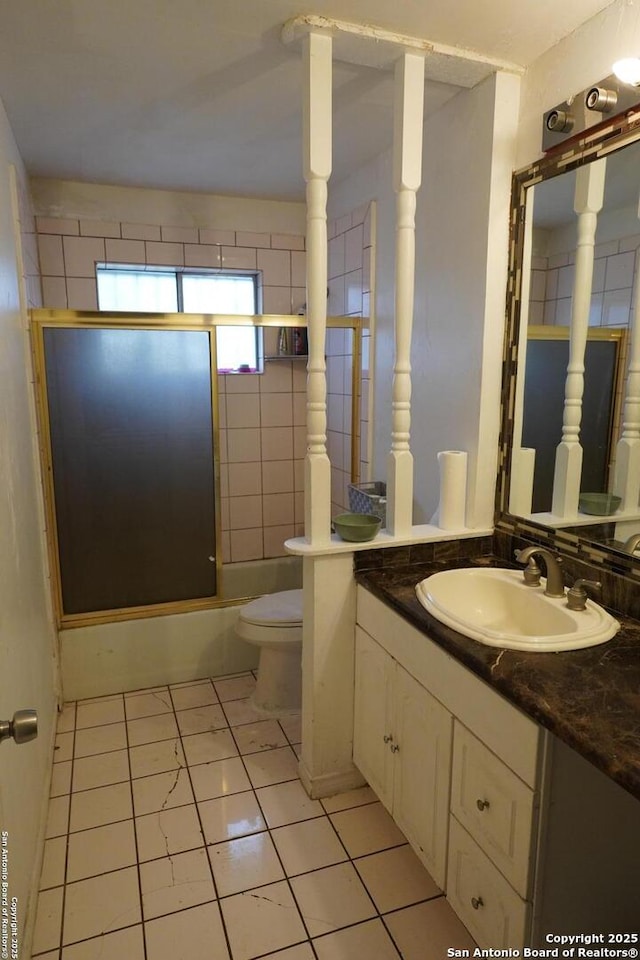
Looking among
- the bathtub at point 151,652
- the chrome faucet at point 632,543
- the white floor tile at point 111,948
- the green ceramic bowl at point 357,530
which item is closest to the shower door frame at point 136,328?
the bathtub at point 151,652

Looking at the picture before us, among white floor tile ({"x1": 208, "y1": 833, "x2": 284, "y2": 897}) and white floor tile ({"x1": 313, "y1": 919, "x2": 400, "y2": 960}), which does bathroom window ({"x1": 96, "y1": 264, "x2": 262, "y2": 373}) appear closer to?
white floor tile ({"x1": 208, "y1": 833, "x2": 284, "y2": 897})

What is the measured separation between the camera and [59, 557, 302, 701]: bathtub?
2541 mm

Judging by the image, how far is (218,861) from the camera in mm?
1688

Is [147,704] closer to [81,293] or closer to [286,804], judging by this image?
[286,804]

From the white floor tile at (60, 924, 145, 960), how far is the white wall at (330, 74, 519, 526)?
1461 millimetres

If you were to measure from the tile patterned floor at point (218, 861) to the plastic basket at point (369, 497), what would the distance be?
3.01 feet

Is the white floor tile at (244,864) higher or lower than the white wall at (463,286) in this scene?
lower

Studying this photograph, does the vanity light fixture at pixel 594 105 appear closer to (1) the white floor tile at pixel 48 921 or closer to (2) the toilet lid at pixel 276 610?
(2) the toilet lid at pixel 276 610

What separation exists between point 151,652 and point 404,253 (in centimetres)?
198

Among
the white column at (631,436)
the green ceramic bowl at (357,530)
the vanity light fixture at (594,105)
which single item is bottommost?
the green ceramic bowl at (357,530)

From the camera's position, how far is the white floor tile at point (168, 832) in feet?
5.68

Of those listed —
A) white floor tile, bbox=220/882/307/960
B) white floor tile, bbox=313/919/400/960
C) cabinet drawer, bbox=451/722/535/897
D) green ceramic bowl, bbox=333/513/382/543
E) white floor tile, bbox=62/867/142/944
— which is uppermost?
green ceramic bowl, bbox=333/513/382/543

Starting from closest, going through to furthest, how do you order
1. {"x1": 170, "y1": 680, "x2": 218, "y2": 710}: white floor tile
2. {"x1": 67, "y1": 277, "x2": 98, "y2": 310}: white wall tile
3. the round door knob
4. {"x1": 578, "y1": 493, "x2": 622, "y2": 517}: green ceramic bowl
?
the round door knob < {"x1": 578, "y1": 493, "x2": 622, "y2": 517}: green ceramic bowl < {"x1": 170, "y1": 680, "x2": 218, "y2": 710}: white floor tile < {"x1": 67, "y1": 277, "x2": 98, "y2": 310}: white wall tile

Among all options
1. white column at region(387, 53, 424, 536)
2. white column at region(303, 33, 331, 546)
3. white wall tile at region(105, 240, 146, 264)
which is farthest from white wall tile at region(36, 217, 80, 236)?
white column at region(387, 53, 424, 536)
